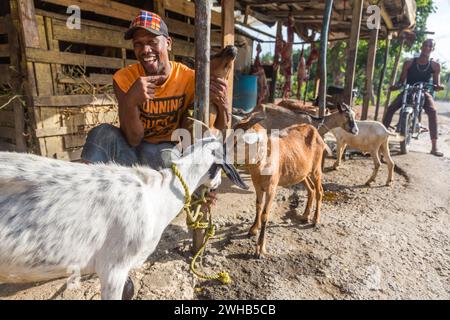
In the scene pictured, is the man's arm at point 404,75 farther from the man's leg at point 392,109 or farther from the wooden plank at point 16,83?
the wooden plank at point 16,83

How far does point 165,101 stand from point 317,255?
239cm

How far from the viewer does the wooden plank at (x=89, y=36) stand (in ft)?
13.6

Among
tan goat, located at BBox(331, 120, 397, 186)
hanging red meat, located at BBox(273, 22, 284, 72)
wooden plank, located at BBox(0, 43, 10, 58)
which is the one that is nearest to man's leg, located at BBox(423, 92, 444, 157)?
tan goat, located at BBox(331, 120, 397, 186)

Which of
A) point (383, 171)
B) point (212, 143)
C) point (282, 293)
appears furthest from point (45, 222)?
point (383, 171)

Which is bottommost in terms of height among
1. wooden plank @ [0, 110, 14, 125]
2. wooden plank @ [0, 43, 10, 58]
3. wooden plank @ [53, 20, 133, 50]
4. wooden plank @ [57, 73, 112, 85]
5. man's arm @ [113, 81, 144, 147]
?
wooden plank @ [0, 110, 14, 125]

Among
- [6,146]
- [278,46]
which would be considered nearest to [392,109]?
[278,46]

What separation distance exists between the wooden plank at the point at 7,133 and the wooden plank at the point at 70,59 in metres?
1.38

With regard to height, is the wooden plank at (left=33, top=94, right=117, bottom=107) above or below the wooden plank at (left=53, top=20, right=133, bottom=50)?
below

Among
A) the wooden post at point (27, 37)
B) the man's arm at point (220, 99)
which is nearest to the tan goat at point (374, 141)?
the man's arm at point (220, 99)

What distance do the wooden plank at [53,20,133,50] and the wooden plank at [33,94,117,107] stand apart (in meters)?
0.85

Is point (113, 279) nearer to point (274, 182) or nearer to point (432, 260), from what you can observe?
point (274, 182)

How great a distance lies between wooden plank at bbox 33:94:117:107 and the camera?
13.2 feet

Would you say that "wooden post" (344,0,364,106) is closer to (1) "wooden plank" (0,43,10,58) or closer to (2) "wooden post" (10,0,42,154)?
(2) "wooden post" (10,0,42,154)
